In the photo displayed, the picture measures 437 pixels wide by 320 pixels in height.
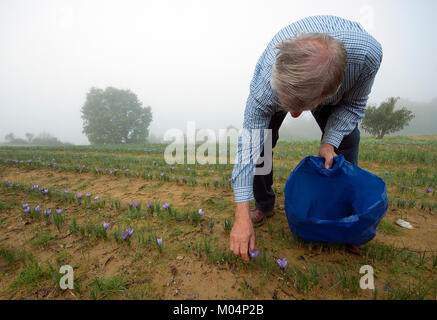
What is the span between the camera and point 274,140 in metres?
2.52

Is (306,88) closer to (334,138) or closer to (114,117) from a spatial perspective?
(334,138)

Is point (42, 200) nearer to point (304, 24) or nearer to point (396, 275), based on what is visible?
point (304, 24)

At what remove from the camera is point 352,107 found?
1.98m

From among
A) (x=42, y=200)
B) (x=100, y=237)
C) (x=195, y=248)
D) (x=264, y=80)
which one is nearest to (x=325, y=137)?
(x=264, y=80)

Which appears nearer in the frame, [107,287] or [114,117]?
[107,287]

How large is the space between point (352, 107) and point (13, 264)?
12.3 feet

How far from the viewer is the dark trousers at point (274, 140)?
86.8 inches

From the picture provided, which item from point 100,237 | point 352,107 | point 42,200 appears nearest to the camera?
point 352,107

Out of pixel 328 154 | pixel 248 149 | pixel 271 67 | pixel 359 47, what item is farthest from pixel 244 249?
pixel 359 47

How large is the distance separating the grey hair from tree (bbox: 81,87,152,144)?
39.1 metres

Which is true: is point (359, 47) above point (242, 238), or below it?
above

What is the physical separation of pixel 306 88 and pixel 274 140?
1337 mm

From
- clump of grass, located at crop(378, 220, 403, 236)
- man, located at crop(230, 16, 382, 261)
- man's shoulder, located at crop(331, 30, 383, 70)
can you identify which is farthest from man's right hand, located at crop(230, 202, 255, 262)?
clump of grass, located at crop(378, 220, 403, 236)

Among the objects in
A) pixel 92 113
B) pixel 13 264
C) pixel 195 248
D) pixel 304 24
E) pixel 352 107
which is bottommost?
pixel 13 264
